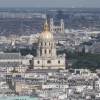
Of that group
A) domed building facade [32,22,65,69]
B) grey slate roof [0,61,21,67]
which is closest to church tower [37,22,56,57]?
domed building facade [32,22,65,69]

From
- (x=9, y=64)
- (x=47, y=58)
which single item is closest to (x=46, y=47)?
(x=47, y=58)

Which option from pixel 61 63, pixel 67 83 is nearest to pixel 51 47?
pixel 61 63

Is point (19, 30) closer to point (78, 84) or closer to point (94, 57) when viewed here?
point (94, 57)

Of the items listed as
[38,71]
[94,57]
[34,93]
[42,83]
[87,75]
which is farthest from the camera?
[94,57]

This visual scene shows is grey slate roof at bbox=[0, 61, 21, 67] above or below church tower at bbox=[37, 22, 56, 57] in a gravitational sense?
below

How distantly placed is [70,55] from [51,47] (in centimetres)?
1218

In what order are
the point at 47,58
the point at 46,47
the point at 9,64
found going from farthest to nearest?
the point at 46,47
the point at 47,58
the point at 9,64

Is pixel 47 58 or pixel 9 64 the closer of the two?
pixel 9 64

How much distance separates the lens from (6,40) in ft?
332

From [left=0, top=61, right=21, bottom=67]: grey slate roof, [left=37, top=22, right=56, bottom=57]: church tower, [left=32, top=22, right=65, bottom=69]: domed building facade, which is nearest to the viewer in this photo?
[left=0, top=61, right=21, bottom=67]: grey slate roof

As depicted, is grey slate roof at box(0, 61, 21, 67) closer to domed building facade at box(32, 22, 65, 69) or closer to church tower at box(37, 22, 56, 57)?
domed building facade at box(32, 22, 65, 69)

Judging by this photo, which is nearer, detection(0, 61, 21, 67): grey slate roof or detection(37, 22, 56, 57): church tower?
detection(0, 61, 21, 67): grey slate roof

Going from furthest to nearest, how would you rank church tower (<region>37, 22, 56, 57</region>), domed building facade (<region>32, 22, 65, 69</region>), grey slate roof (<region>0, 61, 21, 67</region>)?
church tower (<region>37, 22, 56, 57</region>)
domed building facade (<region>32, 22, 65, 69</region>)
grey slate roof (<region>0, 61, 21, 67</region>)

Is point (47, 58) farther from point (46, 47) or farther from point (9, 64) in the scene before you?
point (9, 64)
